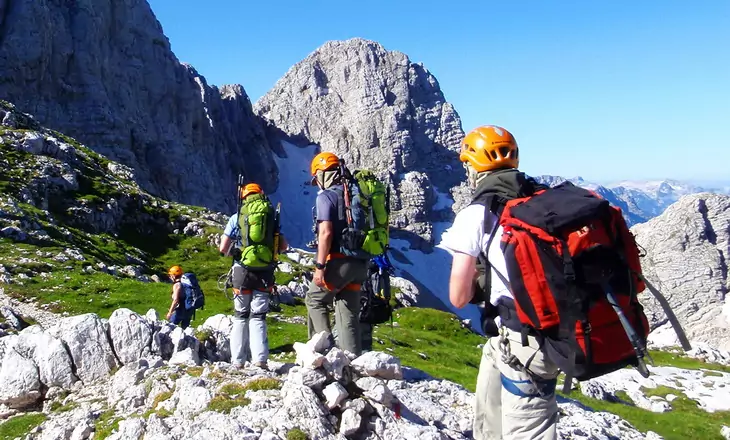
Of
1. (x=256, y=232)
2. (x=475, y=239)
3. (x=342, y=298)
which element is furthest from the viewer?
(x=256, y=232)

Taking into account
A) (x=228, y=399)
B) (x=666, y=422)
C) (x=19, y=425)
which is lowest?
(x=666, y=422)

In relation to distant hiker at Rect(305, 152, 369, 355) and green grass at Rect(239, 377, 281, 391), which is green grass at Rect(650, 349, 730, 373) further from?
green grass at Rect(239, 377, 281, 391)


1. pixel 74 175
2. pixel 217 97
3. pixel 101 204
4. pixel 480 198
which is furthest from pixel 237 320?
pixel 217 97

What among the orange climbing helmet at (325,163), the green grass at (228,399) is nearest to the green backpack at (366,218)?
the orange climbing helmet at (325,163)

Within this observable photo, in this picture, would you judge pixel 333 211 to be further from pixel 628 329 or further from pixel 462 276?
pixel 628 329

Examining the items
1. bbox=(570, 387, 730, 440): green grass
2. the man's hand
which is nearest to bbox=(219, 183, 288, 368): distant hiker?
the man's hand

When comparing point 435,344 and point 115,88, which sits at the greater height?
point 115,88

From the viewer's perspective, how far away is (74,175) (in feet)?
172

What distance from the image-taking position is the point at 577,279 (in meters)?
5.47

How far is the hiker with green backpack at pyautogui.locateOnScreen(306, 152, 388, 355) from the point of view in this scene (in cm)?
1051

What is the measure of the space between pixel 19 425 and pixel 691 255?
168 m

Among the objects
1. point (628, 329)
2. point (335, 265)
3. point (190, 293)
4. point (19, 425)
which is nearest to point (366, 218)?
point (335, 265)

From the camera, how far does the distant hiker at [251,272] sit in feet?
38.1

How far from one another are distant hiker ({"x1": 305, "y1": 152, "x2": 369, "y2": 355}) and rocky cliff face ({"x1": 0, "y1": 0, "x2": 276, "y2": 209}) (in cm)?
8729
